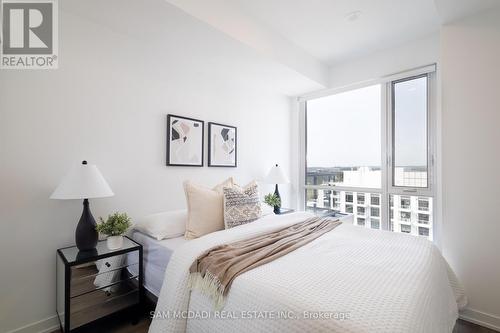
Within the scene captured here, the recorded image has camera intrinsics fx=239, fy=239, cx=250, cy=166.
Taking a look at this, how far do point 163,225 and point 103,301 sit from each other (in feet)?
2.18

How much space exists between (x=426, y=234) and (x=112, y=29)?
3.83 meters

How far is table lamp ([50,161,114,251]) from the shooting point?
160 centimetres

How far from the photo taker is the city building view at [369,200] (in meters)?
2.78

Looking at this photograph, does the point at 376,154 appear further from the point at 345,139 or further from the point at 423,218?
the point at 423,218

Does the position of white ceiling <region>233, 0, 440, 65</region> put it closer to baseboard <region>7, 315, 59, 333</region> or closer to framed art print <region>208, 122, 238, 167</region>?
framed art print <region>208, 122, 238, 167</region>

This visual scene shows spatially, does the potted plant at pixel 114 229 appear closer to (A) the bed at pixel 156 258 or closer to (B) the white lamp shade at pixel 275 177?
(A) the bed at pixel 156 258

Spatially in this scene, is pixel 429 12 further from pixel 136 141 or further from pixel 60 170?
pixel 60 170

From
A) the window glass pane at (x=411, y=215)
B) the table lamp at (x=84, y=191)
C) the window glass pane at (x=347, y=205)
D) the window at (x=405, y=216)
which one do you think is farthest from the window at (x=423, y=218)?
the table lamp at (x=84, y=191)

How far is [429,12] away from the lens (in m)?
2.28

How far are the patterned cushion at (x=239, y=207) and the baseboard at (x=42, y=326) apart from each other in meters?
1.44

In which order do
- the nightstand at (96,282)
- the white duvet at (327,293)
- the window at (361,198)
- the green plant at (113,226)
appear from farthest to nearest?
the window at (361,198) → the green plant at (113,226) → the nightstand at (96,282) → the white duvet at (327,293)

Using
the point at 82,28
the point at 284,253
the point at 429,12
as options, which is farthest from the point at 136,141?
the point at 429,12

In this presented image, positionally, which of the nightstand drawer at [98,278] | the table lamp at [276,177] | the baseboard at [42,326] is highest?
the table lamp at [276,177]

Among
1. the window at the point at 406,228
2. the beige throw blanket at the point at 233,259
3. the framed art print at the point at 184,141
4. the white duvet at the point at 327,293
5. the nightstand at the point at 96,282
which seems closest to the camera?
the white duvet at the point at 327,293
